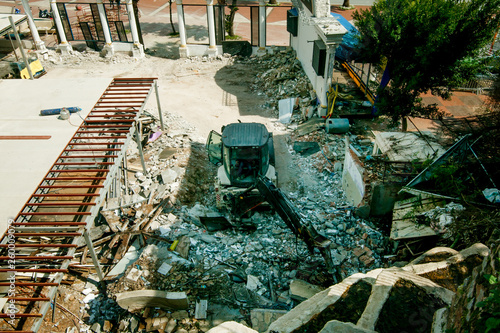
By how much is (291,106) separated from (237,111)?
266cm

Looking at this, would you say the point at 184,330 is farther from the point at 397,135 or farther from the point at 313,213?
the point at 397,135

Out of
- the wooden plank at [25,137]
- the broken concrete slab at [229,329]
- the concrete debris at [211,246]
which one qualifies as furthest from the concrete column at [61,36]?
the broken concrete slab at [229,329]

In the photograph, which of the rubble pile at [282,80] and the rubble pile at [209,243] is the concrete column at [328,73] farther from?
the rubble pile at [209,243]

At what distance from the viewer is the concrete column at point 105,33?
2137 centimetres

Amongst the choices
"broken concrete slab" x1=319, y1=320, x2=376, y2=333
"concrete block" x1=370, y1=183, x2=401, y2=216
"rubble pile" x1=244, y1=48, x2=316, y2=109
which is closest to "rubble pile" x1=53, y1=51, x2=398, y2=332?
"concrete block" x1=370, y1=183, x2=401, y2=216

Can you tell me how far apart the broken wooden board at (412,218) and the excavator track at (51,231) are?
23.8 feet

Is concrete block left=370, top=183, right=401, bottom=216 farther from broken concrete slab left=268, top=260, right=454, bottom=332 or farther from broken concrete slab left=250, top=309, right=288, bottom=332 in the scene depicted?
broken concrete slab left=250, top=309, right=288, bottom=332

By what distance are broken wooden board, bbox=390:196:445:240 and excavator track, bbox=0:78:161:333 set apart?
7269mm

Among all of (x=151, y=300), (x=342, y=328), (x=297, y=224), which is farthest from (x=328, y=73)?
(x=342, y=328)

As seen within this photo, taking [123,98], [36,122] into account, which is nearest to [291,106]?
[123,98]

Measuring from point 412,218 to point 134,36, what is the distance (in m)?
19.9

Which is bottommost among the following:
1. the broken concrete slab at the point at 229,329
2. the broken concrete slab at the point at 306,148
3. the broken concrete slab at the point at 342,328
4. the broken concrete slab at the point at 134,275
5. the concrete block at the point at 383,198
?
the broken concrete slab at the point at 306,148

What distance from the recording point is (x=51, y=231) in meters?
7.69

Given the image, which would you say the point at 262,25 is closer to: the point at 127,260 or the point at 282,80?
the point at 282,80
